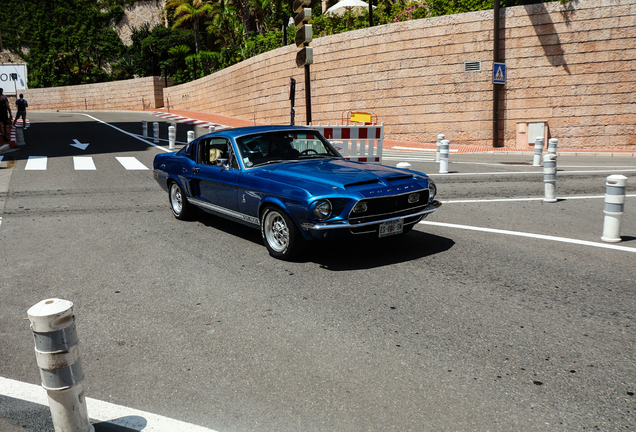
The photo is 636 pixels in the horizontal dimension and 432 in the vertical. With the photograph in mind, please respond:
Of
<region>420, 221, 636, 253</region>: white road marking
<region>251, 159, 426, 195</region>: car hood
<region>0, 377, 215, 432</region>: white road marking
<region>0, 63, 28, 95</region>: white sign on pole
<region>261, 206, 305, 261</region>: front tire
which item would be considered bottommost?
<region>0, 377, 215, 432</region>: white road marking

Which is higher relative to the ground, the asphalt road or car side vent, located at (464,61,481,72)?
car side vent, located at (464,61,481,72)

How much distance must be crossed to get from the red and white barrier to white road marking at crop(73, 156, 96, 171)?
6.84 meters

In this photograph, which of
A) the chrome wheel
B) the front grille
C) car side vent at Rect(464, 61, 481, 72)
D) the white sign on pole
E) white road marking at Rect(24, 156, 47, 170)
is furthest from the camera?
the white sign on pole

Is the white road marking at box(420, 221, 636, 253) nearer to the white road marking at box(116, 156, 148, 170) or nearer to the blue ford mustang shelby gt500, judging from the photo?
the blue ford mustang shelby gt500

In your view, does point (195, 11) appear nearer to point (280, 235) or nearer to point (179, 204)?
point (179, 204)

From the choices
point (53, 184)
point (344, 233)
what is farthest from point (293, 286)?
point (53, 184)

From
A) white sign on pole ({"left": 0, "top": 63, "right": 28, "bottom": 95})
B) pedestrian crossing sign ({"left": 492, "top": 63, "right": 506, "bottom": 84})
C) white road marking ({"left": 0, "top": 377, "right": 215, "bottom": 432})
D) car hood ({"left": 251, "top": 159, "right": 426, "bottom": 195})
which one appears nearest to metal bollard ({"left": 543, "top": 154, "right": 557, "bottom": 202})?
car hood ({"left": 251, "top": 159, "right": 426, "bottom": 195})

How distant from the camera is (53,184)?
479 inches

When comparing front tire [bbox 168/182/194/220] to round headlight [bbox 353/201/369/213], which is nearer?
round headlight [bbox 353/201/369/213]

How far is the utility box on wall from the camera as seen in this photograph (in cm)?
1975

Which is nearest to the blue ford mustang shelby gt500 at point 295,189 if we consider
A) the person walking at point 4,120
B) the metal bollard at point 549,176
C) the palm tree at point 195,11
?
the metal bollard at point 549,176

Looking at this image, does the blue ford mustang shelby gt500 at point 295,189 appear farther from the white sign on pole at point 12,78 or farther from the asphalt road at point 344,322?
the white sign on pole at point 12,78

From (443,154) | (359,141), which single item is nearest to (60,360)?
(359,141)

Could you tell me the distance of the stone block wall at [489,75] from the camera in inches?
744
